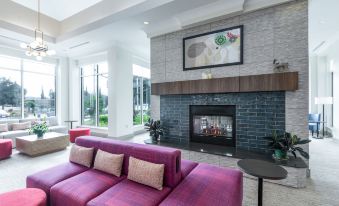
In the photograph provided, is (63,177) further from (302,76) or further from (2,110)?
(2,110)

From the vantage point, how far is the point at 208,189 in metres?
1.89

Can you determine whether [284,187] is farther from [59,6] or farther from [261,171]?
[59,6]

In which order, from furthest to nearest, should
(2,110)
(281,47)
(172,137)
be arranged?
(2,110), (172,137), (281,47)

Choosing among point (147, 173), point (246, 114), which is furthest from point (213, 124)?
point (147, 173)

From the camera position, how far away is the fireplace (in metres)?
4.02

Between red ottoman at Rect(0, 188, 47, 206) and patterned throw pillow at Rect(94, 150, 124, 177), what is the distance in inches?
27.6

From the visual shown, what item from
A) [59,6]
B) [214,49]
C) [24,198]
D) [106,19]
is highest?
[59,6]

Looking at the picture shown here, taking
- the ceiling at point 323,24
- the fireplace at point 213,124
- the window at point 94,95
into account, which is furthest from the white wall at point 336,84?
the window at point 94,95

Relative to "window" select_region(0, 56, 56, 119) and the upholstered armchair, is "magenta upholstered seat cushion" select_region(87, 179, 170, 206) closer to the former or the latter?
"window" select_region(0, 56, 56, 119)

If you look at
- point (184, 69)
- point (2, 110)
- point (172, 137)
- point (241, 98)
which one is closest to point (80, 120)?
point (2, 110)

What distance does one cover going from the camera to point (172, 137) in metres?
4.80

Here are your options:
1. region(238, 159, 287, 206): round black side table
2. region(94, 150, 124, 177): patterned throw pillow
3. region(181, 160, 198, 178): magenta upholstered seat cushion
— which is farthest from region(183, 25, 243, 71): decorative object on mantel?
region(94, 150, 124, 177): patterned throw pillow

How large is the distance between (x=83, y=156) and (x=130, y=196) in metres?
1.28

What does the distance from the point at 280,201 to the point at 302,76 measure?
226cm
